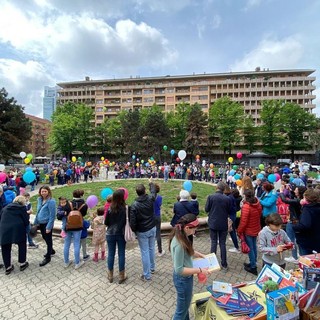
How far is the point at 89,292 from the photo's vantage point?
12.6 ft

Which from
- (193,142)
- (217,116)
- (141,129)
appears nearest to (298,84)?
(217,116)

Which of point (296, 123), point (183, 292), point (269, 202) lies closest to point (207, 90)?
point (296, 123)

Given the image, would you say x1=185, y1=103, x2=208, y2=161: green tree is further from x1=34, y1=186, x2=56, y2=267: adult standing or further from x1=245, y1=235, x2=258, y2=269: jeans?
x1=34, y1=186, x2=56, y2=267: adult standing

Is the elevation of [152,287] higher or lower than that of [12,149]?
lower

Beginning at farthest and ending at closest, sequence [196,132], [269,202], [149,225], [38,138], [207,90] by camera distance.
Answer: [38,138] → [207,90] → [196,132] → [269,202] → [149,225]

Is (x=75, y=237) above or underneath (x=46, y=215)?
underneath

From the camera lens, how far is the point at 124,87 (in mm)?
71375

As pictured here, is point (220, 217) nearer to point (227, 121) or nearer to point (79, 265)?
point (79, 265)

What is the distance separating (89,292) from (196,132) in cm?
4167

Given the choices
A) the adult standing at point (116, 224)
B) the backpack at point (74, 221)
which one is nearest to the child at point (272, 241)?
the adult standing at point (116, 224)

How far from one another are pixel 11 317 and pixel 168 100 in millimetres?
70180

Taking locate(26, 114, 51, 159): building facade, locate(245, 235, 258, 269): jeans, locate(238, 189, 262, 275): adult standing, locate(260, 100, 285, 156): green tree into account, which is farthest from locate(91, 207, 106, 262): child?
locate(26, 114, 51, 159): building facade

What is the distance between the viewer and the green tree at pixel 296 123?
1704 inches

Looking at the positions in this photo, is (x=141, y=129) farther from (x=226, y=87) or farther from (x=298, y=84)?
(x=298, y=84)
